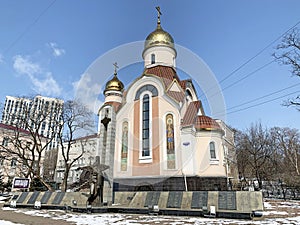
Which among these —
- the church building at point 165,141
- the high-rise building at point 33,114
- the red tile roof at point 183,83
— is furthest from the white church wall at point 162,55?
the high-rise building at point 33,114

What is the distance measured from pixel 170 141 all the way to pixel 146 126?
2664mm

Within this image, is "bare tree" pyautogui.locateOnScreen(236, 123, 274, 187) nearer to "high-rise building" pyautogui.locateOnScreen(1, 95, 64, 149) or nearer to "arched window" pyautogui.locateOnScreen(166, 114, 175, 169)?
"arched window" pyautogui.locateOnScreen(166, 114, 175, 169)

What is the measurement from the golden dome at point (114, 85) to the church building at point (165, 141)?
5.77 m

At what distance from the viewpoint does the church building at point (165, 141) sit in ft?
54.9

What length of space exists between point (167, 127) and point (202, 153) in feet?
11.6

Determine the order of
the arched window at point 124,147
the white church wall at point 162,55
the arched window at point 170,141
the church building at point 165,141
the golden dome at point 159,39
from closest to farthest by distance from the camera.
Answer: the church building at point 165,141 → the arched window at point 170,141 → the arched window at point 124,147 → the white church wall at point 162,55 → the golden dome at point 159,39

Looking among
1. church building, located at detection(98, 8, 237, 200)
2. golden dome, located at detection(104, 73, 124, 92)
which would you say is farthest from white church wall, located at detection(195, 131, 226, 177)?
golden dome, located at detection(104, 73, 124, 92)

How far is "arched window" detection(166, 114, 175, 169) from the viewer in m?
17.2

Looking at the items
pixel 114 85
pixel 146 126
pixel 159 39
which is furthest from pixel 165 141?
pixel 159 39

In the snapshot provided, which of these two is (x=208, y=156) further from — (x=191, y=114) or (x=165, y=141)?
(x=191, y=114)

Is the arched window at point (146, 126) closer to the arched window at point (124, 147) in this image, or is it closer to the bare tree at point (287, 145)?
the arched window at point (124, 147)

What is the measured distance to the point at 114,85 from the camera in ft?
87.7

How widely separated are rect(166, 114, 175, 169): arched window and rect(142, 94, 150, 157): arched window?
1781 millimetres

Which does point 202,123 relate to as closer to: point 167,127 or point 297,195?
point 167,127
